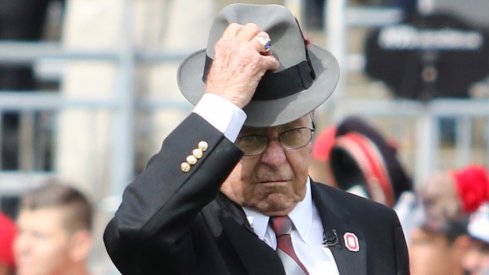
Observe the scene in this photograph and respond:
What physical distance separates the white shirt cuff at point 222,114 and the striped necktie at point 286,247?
0.96 ft

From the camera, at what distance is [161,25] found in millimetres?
→ 8312

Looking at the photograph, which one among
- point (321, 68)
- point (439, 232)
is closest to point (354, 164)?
point (439, 232)

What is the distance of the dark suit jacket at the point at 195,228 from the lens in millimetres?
3631

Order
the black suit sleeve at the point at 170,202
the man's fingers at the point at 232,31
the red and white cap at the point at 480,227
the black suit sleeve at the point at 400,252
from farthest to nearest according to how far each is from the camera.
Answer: the red and white cap at the point at 480,227, the black suit sleeve at the point at 400,252, the man's fingers at the point at 232,31, the black suit sleeve at the point at 170,202

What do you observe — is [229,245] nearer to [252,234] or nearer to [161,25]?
[252,234]

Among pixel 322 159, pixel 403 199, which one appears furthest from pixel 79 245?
pixel 403 199

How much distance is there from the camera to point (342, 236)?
3.95 m

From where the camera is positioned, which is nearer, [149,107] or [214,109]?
[214,109]

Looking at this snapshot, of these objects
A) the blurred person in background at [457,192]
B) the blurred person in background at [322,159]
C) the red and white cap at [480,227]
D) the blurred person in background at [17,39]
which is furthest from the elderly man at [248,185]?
the blurred person in background at [17,39]

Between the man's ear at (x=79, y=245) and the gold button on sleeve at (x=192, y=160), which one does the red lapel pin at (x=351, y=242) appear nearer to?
the gold button on sleeve at (x=192, y=160)

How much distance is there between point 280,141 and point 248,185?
0.13 metres

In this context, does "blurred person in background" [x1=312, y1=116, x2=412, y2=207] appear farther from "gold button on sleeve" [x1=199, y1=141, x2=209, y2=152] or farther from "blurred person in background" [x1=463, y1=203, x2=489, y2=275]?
"gold button on sleeve" [x1=199, y1=141, x2=209, y2=152]

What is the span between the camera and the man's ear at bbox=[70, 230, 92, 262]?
21.4 feet

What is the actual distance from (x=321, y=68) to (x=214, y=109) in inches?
16.3
